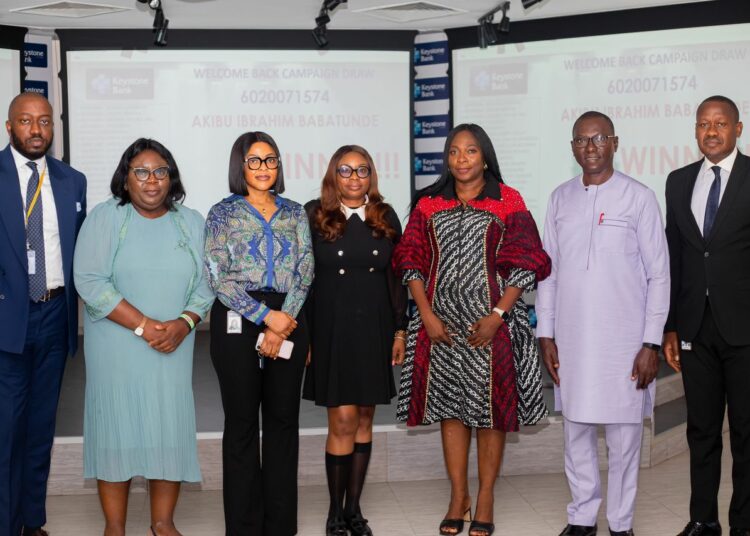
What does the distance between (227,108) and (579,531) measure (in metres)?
5.22

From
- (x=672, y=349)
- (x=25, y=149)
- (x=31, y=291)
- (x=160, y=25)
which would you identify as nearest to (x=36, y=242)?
(x=31, y=291)

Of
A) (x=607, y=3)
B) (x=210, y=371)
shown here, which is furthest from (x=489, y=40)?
(x=210, y=371)

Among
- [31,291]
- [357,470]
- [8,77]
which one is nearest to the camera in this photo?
[31,291]

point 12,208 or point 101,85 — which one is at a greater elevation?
point 101,85

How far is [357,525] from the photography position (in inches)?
145

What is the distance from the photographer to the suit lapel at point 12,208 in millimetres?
3328

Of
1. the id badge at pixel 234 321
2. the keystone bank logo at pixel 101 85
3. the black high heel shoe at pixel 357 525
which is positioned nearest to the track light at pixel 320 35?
the keystone bank logo at pixel 101 85

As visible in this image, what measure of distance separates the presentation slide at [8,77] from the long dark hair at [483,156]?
5.16 metres

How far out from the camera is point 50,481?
4.38m

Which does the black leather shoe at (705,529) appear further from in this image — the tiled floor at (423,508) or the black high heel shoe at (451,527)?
the black high heel shoe at (451,527)

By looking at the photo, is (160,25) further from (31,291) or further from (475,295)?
(475,295)

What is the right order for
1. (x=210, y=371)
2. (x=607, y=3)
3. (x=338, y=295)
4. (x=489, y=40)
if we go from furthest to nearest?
(x=489, y=40), (x=607, y=3), (x=210, y=371), (x=338, y=295)

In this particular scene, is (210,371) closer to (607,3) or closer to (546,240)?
(546,240)

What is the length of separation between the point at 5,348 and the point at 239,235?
3.09ft
